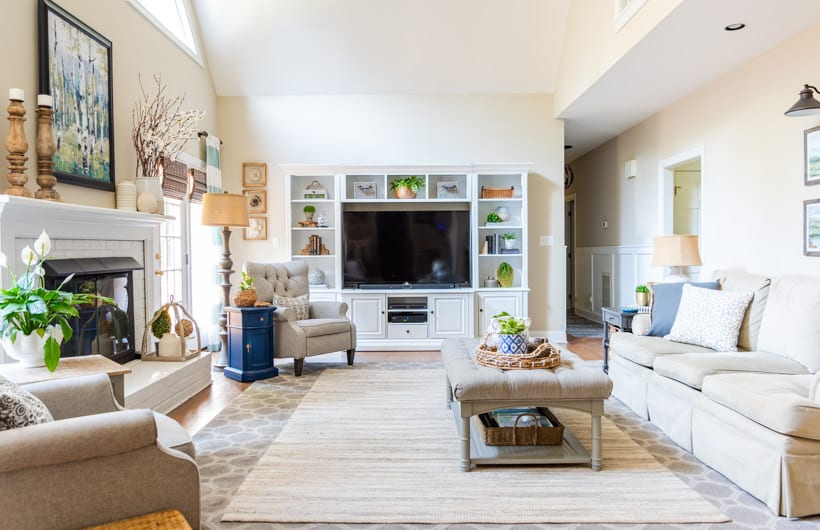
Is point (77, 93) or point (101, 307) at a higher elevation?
point (77, 93)

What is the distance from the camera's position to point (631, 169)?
646cm

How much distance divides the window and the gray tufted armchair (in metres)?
2.29

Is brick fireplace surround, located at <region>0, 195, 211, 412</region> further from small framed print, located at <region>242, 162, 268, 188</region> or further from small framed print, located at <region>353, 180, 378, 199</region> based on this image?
small framed print, located at <region>353, 180, 378, 199</region>

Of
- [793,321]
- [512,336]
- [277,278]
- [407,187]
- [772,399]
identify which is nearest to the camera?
[772,399]

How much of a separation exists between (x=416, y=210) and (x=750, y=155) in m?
3.33

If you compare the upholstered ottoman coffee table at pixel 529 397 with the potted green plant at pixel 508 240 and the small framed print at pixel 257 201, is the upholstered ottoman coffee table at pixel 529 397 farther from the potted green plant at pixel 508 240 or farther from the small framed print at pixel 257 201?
the small framed print at pixel 257 201

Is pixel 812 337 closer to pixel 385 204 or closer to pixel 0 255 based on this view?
pixel 0 255

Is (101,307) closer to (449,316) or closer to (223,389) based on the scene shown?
(223,389)

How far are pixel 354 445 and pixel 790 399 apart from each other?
2133 mm

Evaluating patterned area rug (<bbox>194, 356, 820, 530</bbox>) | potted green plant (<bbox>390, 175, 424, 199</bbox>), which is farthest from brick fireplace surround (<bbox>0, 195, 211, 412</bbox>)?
potted green plant (<bbox>390, 175, 424, 199</bbox>)

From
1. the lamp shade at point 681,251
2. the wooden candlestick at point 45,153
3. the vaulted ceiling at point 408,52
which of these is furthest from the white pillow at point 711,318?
the wooden candlestick at point 45,153

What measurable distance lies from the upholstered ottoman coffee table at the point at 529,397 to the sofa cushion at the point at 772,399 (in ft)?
1.82

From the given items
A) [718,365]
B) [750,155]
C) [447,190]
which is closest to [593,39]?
[750,155]

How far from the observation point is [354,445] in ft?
9.94
